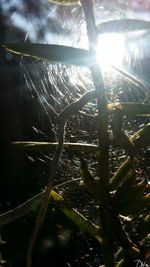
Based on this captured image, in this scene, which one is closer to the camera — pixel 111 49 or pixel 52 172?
pixel 52 172

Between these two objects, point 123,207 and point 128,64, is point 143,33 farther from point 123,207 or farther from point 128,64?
point 123,207

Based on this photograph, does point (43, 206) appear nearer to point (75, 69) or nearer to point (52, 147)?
point (52, 147)

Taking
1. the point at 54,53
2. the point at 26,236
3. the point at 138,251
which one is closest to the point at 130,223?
the point at 138,251

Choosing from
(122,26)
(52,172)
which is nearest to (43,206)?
(52,172)

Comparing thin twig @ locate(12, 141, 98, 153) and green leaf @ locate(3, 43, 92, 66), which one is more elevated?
Result: green leaf @ locate(3, 43, 92, 66)

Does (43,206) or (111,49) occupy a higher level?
(111,49)
